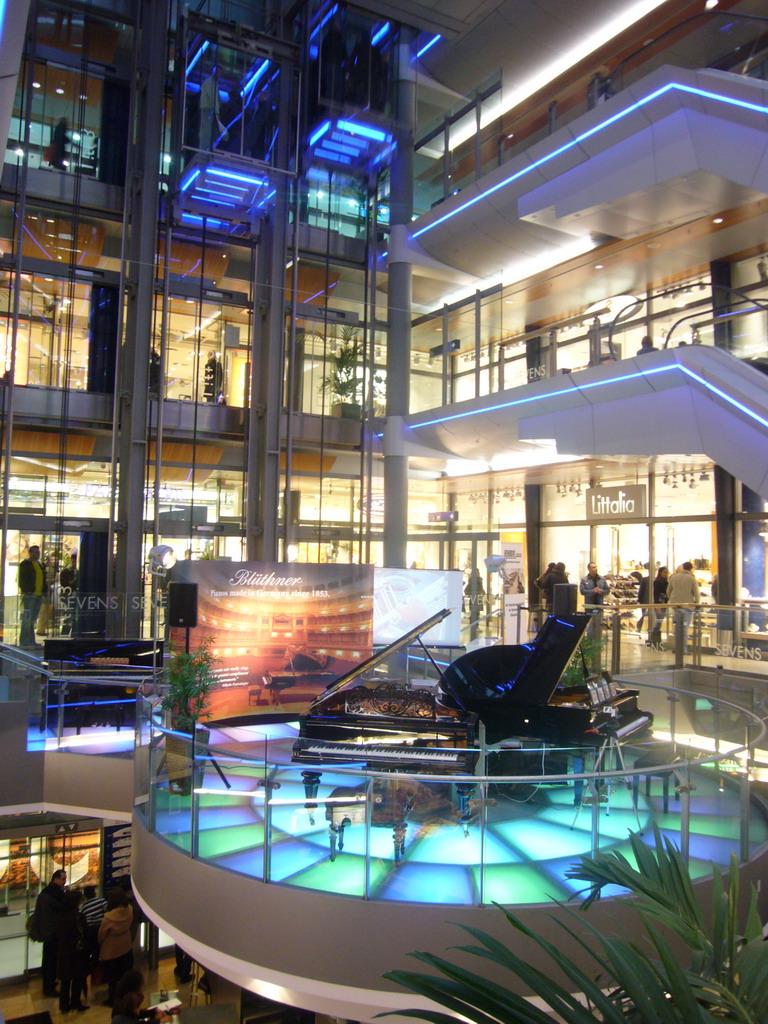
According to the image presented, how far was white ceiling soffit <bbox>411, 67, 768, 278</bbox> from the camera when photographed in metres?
9.87

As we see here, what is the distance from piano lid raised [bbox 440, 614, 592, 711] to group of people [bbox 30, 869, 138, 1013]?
478 centimetres

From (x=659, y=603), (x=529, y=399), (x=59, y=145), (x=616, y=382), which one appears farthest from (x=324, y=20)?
(x=659, y=603)

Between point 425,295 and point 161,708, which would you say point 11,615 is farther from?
point 425,295

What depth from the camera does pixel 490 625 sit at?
1507cm

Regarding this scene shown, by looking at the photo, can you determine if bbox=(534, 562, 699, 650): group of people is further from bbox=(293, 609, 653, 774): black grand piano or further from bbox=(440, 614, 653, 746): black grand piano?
bbox=(293, 609, 653, 774): black grand piano

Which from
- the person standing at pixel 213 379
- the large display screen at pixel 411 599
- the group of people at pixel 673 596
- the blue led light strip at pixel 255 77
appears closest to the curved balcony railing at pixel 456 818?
the group of people at pixel 673 596

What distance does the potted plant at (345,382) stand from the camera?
57.4ft

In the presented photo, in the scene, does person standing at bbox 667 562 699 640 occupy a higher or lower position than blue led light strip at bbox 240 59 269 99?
lower

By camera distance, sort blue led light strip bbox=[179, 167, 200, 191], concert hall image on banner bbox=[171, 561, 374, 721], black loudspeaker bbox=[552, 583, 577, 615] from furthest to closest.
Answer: blue led light strip bbox=[179, 167, 200, 191]
black loudspeaker bbox=[552, 583, 577, 615]
concert hall image on banner bbox=[171, 561, 374, 721]

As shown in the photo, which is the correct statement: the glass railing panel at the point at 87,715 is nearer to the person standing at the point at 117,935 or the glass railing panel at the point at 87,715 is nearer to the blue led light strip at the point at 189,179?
the person standing at the point at 117,935

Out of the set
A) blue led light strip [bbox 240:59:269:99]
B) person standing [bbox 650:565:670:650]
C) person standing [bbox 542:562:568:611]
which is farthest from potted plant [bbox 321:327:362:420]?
person standing [bbox 650:565:670:650]

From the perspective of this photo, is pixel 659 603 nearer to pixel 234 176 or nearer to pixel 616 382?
pixel 616 382

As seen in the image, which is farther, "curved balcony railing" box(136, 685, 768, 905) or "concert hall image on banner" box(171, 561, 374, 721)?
"concert hall image on banner" box(171, 561, 374, 721)

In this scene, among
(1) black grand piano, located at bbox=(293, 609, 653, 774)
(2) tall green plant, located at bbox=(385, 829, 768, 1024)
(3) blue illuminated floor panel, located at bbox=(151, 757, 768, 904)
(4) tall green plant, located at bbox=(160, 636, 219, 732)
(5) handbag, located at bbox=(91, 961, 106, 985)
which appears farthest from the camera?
(5) handbag, located at bbox=(91, 961, 106, 985)
